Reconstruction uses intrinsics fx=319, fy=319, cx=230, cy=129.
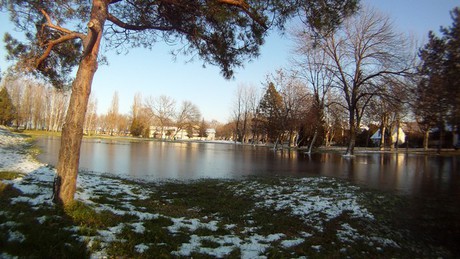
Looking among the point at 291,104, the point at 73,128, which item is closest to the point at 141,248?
the point at 73,128

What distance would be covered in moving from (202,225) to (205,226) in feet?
0.26

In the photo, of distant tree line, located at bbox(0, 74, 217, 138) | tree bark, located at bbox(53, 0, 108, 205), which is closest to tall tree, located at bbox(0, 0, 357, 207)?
tree bark, located at bbox(53, 0, 108, 205)

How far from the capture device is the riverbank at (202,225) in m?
4.20

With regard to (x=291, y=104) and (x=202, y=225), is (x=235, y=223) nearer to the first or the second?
(x=202, y=225)

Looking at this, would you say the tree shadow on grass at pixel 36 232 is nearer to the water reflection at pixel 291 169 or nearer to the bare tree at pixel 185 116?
the water reflection at pixel 291 169

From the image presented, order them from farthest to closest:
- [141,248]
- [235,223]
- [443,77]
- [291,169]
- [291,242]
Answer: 1. [291,169]
2. [235,223]
3. [291,242]
4. [443,77]
5. [141,248]

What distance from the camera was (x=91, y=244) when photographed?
13.3 feet

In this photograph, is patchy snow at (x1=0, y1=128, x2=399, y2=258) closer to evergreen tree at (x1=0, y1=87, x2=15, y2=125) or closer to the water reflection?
the water reflection

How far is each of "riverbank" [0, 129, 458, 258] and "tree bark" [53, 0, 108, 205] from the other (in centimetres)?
37

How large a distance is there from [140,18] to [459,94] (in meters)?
6.76

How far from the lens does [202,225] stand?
5.81 m

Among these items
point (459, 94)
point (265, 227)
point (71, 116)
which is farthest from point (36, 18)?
point (459, 94)

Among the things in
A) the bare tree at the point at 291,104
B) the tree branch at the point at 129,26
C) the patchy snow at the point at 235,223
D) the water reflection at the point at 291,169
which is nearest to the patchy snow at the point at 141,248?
the patchy snow at the point at 235,223

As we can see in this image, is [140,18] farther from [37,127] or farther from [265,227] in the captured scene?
[37,127]
